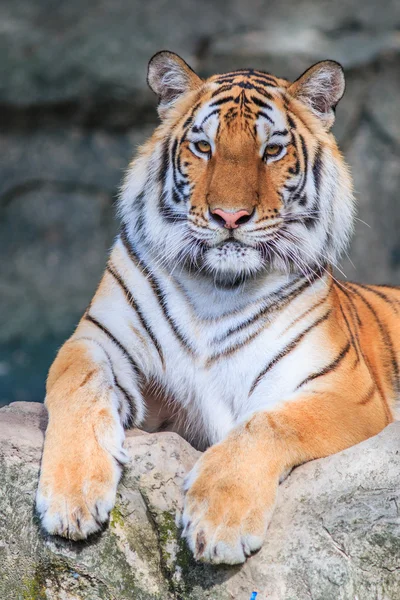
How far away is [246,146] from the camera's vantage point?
8.44 feet

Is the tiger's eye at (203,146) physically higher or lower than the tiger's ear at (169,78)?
lower

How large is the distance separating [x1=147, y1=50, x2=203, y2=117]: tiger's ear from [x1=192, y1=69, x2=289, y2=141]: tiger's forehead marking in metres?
0.07

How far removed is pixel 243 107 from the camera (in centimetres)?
267

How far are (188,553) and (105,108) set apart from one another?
539cm

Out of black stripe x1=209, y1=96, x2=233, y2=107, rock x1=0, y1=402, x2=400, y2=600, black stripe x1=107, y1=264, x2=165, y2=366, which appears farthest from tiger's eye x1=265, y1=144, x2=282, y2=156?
rock x1=0, y1=402, x2=400, y2=600

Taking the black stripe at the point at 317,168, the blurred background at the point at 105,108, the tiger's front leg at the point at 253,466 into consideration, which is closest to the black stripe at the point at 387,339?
the tiger's front leg at the point at 253,466

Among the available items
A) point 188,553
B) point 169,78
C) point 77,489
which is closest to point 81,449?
point 77,489

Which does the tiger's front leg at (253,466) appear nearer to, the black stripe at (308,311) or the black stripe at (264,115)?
the black stripe at (308,311)

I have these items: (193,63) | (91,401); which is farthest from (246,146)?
(193,63)

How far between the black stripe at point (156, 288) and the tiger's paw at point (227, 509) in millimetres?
555

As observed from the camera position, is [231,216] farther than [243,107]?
No

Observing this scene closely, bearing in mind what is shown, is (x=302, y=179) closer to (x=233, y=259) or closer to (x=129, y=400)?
(x=233, y=259)

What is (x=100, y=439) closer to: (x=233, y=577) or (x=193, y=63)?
(x=233, y=577)

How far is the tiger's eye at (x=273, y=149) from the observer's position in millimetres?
2625
